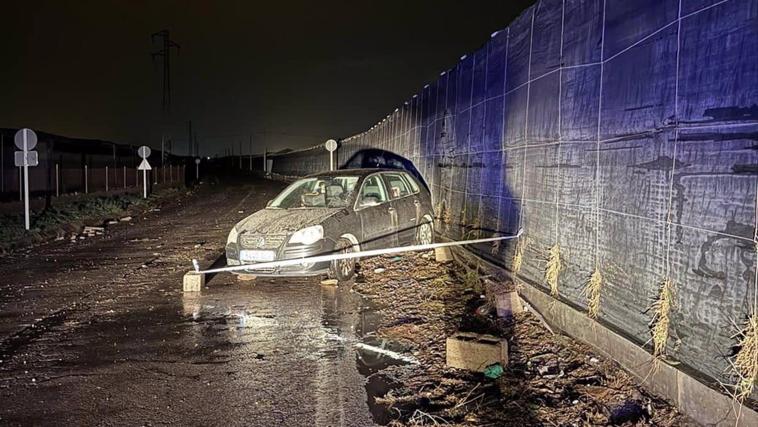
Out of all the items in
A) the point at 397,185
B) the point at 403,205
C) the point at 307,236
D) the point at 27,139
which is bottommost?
the point at 307,236

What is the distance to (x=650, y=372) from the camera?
4.39 metres

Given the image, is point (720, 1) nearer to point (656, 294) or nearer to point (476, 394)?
point (656, 294)

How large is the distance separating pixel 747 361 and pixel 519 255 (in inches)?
169

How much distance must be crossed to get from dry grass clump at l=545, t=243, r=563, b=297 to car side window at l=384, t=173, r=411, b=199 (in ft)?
15.2

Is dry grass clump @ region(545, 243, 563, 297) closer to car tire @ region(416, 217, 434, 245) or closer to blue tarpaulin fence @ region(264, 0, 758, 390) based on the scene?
blue tarpaulin fence @ region(264, 0, 758, 390)

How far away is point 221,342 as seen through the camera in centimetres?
638

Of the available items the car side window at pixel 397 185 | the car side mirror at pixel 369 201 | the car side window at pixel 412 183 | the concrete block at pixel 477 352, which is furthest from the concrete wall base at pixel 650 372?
the car side window at pixel 412 183

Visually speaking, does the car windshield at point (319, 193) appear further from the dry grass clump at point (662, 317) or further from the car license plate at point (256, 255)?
the dry grass clump at point (662, 317)

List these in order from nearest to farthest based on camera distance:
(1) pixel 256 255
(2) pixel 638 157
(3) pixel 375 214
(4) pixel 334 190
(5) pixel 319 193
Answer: (2) pixel 638 157 → (1) pixel 256 255 → (3) pixel 375 214 → (5) pixel 319 193 → (4) pixel 334 190

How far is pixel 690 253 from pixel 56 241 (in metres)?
15.6

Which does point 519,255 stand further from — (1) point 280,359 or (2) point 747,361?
(2) point 747,361

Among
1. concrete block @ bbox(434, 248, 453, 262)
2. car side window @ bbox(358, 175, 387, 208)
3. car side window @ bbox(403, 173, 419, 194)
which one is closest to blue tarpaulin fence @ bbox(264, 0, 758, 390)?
concrete block @ bbox(434, 248, 453, 262)

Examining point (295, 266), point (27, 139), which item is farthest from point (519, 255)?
point (27, 139)

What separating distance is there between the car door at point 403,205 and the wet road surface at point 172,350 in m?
2.09
